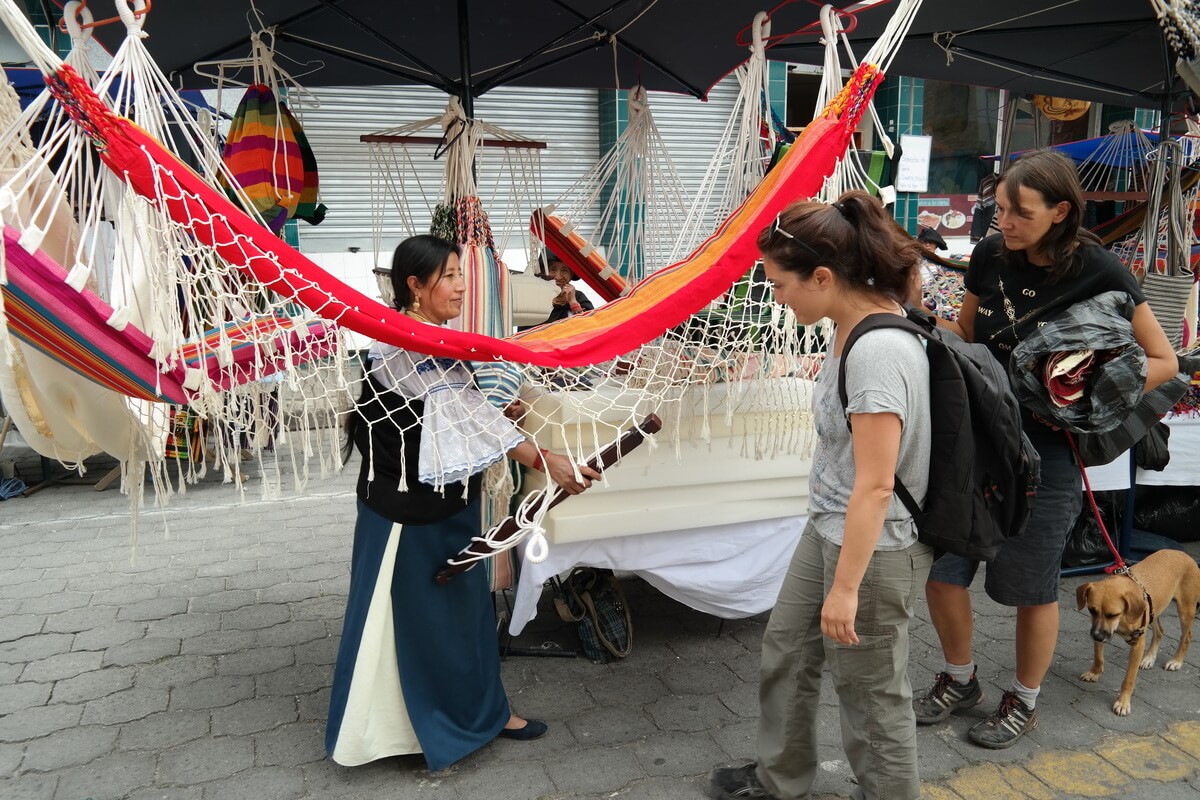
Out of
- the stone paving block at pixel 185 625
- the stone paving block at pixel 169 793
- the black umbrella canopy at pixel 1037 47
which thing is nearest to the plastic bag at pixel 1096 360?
the black umbrella canopy at pixel 1037 47

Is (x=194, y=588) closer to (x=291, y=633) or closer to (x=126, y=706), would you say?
(x=291, y=633)

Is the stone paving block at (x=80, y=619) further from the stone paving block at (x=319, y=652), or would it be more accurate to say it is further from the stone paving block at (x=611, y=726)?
the stone paving block at (x=611, y=726)

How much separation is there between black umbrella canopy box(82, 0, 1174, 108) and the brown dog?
6.47 ft

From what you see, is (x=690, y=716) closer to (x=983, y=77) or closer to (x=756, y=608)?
(x=756, y=608)

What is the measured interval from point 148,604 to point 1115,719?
3303 millimetres

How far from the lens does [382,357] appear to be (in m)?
2.01

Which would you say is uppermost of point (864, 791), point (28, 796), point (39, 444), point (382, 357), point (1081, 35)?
point (1081, 35)

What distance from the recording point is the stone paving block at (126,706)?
8.11 feet

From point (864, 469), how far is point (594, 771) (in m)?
1.17

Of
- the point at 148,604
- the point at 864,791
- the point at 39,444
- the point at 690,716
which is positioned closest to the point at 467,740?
the point at 690,716

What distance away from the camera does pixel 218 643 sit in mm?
2951

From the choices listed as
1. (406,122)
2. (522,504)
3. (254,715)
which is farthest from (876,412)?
(406,122)

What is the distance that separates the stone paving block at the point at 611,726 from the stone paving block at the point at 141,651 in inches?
56.2

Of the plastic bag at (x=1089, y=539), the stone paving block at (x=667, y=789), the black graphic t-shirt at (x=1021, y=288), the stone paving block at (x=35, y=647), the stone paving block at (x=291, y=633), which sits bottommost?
the stone paving block at (x=667, y=789)
